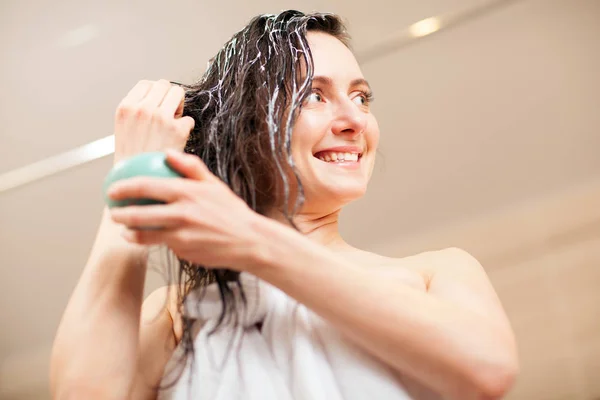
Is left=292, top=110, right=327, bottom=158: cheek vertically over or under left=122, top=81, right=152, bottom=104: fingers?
under

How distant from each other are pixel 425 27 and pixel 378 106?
7.0 inches

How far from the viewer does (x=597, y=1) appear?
1.17 m

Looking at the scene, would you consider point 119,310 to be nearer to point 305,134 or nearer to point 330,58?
point 305,134

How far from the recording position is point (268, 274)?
1.65 feet

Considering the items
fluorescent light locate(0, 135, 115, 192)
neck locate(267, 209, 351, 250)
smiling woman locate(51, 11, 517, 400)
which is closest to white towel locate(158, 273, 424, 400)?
smiling woman locate(51, 11, 517, 400)

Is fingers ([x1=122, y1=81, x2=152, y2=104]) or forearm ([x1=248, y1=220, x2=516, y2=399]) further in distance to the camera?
fingers ([x1=122, y1=81, x2=152, y2=104])

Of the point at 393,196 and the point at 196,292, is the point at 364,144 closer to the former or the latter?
the point at 196,292

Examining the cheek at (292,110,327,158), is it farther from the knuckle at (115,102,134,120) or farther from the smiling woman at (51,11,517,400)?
the knuckle at (115,102,134,120)

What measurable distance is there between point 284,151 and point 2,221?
813 millimetres

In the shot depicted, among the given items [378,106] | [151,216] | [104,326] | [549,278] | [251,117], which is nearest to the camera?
[151,216]

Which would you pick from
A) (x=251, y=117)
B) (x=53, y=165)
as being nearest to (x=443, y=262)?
(x=251, y=117)

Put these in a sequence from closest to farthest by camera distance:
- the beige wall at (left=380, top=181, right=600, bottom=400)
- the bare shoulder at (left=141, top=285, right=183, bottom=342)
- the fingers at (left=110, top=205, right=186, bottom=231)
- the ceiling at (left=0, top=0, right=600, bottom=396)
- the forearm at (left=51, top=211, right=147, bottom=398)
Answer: the fingers at (left=110, top=205, right=186, bottom=231)
the forearm at (left=51, top=211, right=147, bottom=398)
the bare shoulder at (left=141, top=285, right=183, bottom=342)
the beige wall at (left=380, top=181, right=600, bottom=400)
the ceiling at (left=0, top=0, right=600, bottom=396)

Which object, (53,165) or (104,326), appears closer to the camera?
(104,326)

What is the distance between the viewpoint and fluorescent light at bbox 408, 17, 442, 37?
1173mm
